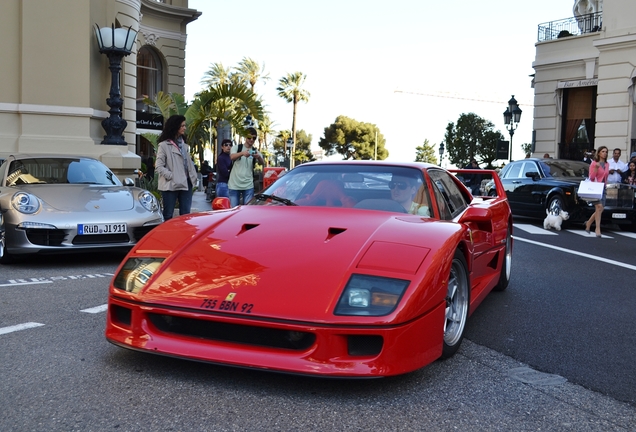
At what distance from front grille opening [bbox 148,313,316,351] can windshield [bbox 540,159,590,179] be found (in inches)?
505

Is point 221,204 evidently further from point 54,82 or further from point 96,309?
point 54,82

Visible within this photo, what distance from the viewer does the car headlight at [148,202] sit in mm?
7855

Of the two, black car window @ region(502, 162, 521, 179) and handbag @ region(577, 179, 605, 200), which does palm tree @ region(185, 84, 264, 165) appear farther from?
handbag @ region(577, 179, 605, 200)

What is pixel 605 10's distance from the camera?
2242cm

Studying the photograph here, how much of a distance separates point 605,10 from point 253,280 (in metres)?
22.3

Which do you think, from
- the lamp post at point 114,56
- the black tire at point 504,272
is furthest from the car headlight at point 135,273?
the lamp post at point 114,56

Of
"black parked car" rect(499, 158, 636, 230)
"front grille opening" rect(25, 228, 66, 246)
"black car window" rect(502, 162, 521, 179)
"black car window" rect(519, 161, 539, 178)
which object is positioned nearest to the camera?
"front grille opening" rect(25, 228, 66, 246)

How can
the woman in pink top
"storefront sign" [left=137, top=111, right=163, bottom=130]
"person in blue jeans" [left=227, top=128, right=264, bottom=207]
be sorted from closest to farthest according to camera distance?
"person in blue jeans" [left=227, top=128, right=264, bottom=207]
the woman in pink top
"storefront sign" [left=137, top=111, right=163, bottom=130]

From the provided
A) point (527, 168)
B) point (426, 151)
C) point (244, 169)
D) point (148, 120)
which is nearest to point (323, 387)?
point (244, 169)

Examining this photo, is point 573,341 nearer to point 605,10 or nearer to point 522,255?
point 522,255

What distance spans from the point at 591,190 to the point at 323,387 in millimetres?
10733

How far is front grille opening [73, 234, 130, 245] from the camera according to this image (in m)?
7.13

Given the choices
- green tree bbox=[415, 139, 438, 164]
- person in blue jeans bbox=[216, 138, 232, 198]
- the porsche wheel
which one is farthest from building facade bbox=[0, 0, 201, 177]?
green tree bbox=[415, 139, 438, 164]

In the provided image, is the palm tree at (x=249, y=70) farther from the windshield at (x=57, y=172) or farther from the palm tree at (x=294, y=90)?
the windshield at (x=57, y=172)
